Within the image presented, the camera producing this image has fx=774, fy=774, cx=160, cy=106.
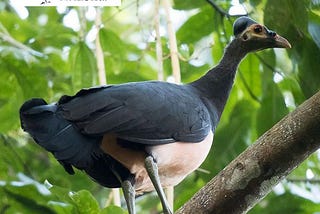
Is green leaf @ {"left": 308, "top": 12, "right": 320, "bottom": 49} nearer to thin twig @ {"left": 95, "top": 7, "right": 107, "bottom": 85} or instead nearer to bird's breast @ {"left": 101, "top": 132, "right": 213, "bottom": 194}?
bird's breast @ {"left": 101, "top": 132, "right": 213, "bottom": 194}

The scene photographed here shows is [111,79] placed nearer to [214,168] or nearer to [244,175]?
[214,168]

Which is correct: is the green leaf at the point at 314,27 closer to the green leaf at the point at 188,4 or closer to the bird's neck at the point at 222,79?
the bird's neck at the point at 222,79

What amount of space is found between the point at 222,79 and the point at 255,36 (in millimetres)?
188

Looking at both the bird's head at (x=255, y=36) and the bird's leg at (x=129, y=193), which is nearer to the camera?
the bird's leg at (x=129, y=193)

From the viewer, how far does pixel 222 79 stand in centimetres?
270

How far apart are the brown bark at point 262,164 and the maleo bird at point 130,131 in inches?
10.1

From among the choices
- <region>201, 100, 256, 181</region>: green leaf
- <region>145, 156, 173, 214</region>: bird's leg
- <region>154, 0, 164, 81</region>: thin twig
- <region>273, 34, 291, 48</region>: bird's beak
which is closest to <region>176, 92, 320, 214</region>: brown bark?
<region>145, 156, 173, 214</region>: bird's leg

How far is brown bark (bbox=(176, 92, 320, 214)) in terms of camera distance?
2.07 metres

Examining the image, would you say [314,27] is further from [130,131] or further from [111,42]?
[111,42]

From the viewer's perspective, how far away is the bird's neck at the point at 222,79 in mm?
2688

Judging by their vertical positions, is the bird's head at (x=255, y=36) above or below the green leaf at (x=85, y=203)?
above

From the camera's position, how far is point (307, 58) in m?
2.68

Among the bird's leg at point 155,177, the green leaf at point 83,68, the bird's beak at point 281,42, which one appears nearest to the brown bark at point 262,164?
the bird's leg at point 155,177

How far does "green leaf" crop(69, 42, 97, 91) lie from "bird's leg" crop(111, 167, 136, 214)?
95 centimetres
